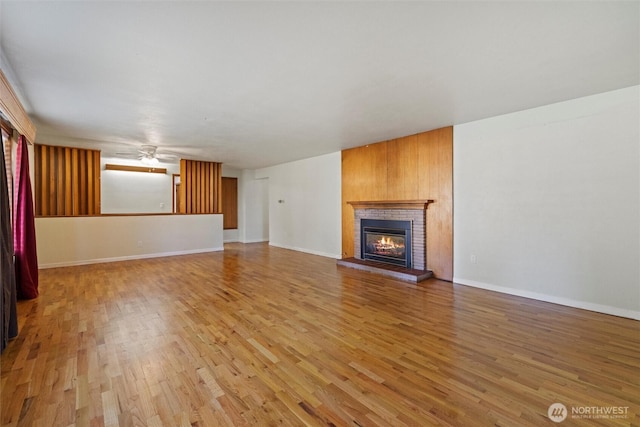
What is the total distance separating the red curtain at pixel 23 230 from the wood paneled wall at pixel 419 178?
5.44m

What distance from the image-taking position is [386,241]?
5.66 m

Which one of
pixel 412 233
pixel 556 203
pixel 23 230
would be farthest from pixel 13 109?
pixel 556 203

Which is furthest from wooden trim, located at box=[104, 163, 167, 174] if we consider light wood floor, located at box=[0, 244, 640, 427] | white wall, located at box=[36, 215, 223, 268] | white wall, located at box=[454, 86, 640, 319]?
white wall, located at box=[454, 86, 640, 319]

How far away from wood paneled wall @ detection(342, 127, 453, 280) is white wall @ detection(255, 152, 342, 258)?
603mm

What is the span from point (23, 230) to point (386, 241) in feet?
19.1

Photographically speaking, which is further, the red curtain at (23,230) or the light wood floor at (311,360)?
the red curtain at (23,230)

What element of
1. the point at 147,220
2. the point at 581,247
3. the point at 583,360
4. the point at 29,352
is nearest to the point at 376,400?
the point at 583,360

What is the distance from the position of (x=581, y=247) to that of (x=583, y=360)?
1.77m

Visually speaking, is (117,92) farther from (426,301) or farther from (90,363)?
(426,301)

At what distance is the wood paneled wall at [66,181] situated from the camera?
20.0 feet

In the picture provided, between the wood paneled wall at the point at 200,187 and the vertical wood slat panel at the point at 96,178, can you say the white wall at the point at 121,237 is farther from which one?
the vertical wood slat panel at the point at 96,178

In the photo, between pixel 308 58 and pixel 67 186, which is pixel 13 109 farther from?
pixel 67 186

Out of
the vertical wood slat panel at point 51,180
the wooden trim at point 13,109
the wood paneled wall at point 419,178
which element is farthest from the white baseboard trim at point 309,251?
the wooden trim at point 13,109

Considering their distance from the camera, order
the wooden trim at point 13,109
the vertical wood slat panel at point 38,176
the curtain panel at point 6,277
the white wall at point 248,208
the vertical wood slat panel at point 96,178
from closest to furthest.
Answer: the curtain panel at point 6,277
the wooden trim at point 13,109
the vertical wood slat panel at point 38,176
the vertical wood slat panel at point 96,178
the white wall at point 248,208
